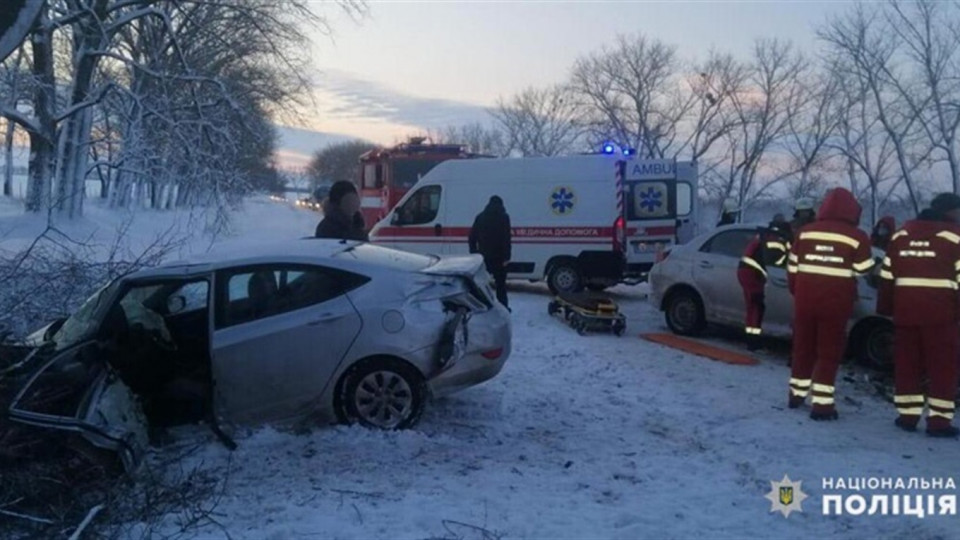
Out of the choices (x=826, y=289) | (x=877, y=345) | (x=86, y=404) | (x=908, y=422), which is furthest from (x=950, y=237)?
(x=86, y=404)

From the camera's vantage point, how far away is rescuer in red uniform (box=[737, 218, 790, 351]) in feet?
31.2

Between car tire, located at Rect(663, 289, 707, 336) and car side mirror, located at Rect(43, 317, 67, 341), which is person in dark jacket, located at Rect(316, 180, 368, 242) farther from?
car tire, located at Rect(663, 289, 707, 336)

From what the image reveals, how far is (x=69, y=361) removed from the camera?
5.64 meters

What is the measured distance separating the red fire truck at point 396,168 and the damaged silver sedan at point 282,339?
15905 mm

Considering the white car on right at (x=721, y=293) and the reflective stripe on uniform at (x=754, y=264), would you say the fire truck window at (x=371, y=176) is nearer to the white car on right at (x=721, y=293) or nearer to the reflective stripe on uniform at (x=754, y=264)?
the white car on right at (x=721, y=293)

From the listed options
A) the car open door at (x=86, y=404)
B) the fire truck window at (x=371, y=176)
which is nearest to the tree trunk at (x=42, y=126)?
the fire truck window at (x=371, y=176)

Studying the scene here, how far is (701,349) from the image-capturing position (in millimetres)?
9930

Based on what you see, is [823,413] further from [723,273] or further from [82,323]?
[82,323]

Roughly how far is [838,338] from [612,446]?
2.19m

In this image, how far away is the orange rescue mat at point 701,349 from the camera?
936cm

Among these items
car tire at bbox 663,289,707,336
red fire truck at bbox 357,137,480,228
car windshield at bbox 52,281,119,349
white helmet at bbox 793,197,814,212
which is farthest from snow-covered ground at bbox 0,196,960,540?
red fire truck at bbox 357,137,480,228

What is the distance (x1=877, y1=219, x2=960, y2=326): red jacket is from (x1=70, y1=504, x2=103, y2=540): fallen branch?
5.72m

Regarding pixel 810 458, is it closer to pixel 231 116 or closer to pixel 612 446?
pixel 612 446

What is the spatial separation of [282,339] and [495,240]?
20.7 feet
